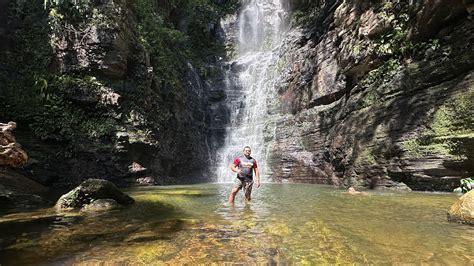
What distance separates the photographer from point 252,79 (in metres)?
30.0

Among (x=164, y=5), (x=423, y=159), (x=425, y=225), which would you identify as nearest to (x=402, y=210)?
(x=425, y=225)

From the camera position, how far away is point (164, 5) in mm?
31172

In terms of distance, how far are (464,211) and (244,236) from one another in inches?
163

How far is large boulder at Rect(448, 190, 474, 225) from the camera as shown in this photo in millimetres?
6105

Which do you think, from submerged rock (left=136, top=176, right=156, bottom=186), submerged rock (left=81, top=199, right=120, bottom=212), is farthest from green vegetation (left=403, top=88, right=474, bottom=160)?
submerged rock (left=136, top=176, right=156, bottom=186)

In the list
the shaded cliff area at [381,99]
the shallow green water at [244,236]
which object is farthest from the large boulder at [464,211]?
the shaded cliff area at [381,99]

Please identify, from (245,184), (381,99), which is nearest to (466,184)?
(381,99)

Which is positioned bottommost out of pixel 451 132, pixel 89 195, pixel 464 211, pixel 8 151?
pixel 464 211

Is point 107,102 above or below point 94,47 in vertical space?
below

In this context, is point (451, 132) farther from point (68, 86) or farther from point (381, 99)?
point (68, 86)

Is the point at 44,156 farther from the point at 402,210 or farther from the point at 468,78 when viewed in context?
the point at 468,78

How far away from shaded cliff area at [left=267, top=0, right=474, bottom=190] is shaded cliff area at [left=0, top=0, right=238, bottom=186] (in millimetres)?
8104

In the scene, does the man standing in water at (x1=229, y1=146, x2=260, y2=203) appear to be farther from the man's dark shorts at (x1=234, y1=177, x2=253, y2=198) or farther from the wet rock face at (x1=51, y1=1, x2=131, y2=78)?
the wet rock face at (x1=51, y1=1, x2=131, y2=78)

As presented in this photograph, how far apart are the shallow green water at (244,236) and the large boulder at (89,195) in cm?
64
